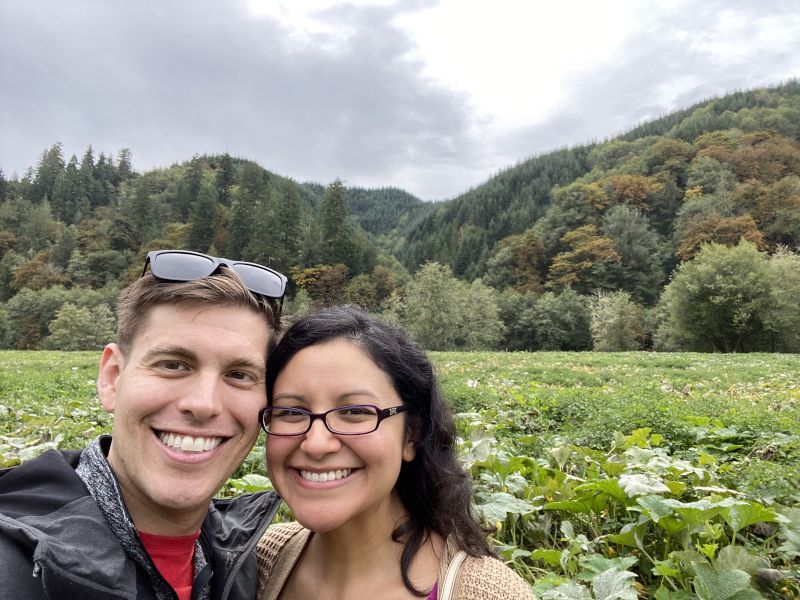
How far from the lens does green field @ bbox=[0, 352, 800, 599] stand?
2.06 metres

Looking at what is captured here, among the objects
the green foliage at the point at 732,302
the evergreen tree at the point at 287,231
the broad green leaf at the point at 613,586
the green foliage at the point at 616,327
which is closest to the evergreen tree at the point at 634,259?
the green foliage at the point at 616,327

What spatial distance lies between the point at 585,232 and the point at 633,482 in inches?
3261

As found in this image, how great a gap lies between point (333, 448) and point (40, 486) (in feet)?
2.82

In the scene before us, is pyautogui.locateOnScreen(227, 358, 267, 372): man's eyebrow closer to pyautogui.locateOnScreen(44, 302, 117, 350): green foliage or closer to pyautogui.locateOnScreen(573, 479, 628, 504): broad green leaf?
pyautogui.locateOnScreen(573, 479, 628, 504): broad green leaf

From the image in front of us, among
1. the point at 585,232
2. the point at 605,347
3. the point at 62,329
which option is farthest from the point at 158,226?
the point at 605,347

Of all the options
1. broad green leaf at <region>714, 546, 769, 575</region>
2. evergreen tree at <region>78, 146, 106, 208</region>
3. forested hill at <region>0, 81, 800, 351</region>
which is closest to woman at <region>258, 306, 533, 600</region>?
broad green leaf at <region>714, 546, 769, 575</region>

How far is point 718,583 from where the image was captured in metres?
1.81

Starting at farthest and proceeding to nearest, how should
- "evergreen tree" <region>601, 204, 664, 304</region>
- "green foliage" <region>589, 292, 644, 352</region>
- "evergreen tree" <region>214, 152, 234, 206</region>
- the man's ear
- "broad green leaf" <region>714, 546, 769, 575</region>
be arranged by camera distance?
1. "evergreen tree" <region>214, 152, 234, 206</region>
2. "evergreen tree" <region>601, 204, 664, 304</region>
3. "green foliage" <region>589, 292, 644, 352</region>
4. "broad green leaf" <region>714, 546, 769, 575</region>
5. the man's ear

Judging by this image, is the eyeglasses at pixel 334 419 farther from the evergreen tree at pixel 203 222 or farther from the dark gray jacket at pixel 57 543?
the evergreen tree at pixel 203 222

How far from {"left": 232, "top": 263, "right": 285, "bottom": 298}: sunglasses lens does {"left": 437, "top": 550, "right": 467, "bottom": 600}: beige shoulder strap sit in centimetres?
120

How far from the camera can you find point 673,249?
74.2m

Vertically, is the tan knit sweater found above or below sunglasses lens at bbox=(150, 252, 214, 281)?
below

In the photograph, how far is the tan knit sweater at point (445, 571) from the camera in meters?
1.61

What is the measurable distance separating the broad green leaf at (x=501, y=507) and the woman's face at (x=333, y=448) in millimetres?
718
